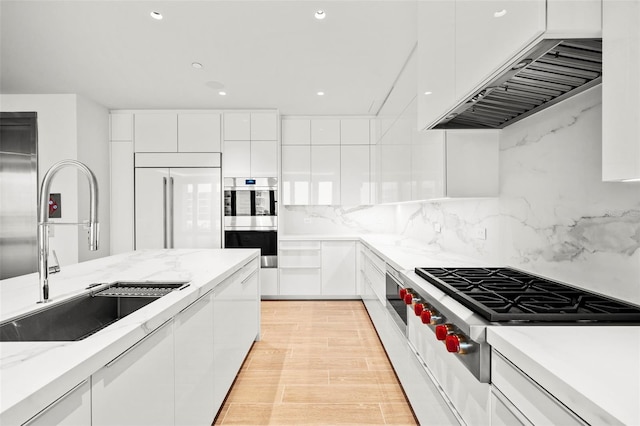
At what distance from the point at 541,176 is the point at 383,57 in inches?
74.1

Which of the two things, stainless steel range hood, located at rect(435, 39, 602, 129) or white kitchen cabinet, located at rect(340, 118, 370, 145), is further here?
white kitchen cabinet, located at rect(340, 118, 370, 145)

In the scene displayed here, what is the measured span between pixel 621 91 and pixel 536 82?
0.58 metres

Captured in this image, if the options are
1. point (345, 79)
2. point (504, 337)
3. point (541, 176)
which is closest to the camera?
point (504, 337)

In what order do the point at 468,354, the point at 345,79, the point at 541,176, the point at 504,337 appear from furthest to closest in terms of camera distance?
the point at 345,79, the point at 541,176, the point at 468,354, the point at 504,337

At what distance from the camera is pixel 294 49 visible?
9.43 feet

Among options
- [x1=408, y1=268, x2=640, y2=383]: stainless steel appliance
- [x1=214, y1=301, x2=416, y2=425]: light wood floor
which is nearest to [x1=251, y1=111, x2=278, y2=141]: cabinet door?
[x1=214, y1=301, x2=416, y2=425]: light wood floor

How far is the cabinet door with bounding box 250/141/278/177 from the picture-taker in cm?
450

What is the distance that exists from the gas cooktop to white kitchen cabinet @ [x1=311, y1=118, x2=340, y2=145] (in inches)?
132

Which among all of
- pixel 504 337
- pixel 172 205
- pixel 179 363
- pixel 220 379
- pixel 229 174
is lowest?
pixel 220 379

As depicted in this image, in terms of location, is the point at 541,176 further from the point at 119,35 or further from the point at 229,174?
the point at 229,174

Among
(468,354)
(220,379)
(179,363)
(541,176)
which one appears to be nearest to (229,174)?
(220,379)

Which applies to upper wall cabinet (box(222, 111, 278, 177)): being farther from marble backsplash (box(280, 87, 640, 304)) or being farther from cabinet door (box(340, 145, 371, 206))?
marble backsplash (box(280, 87, 640, 304))

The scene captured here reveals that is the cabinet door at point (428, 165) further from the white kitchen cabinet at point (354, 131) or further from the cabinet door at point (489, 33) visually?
the white kitchen cabinet at point (354, 131)

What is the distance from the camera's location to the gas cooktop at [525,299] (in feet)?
3.15
